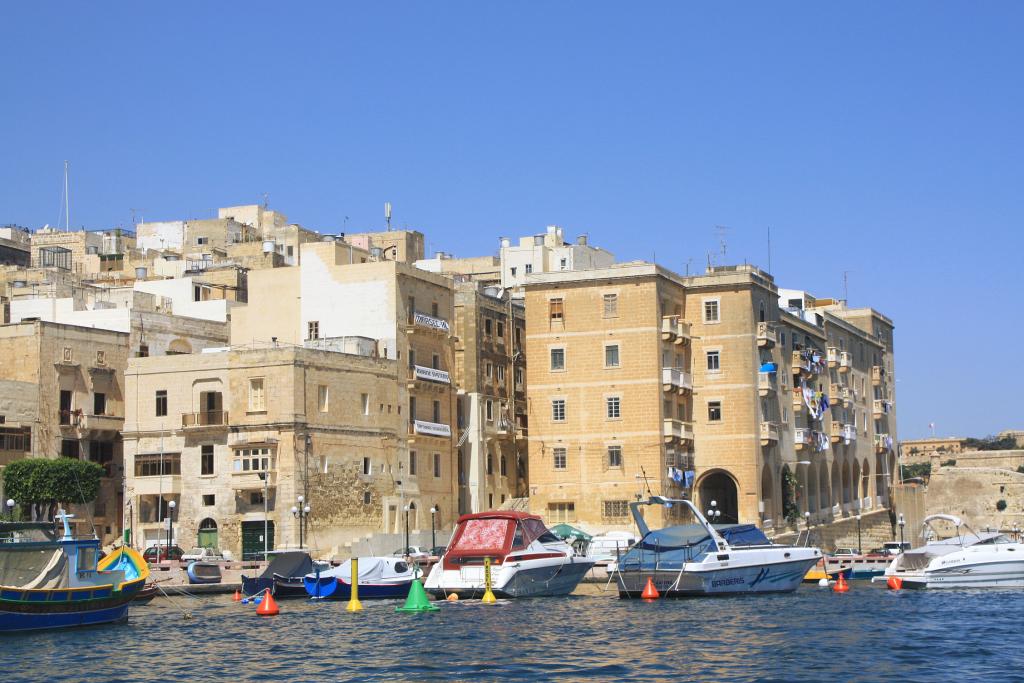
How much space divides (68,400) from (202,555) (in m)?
11.6

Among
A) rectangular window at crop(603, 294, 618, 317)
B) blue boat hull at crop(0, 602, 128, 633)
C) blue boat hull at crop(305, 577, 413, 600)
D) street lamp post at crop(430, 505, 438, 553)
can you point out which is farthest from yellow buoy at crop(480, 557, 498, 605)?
rectangular window at crop(603, 294, 618, 317)

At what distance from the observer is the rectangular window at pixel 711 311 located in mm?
81312

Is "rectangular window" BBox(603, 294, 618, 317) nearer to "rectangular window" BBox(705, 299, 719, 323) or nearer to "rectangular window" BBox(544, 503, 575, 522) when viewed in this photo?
"rectangular window" BBox(705, 299, 719, 323)

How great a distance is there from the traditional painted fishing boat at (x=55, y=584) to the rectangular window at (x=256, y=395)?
77.9ft

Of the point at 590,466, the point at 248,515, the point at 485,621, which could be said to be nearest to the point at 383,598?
the point at 485,621

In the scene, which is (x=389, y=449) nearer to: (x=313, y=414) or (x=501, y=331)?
(x=313, y=414)

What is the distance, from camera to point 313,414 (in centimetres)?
6956

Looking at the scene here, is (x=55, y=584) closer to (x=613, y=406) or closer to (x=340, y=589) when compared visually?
(x=340, y=589)

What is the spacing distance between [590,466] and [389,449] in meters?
11.3

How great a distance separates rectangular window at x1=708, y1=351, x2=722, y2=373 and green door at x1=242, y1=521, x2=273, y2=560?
25515 millimetres

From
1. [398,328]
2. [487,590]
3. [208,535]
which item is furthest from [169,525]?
[487,590]

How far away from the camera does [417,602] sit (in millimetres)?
48250

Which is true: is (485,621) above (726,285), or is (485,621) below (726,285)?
below

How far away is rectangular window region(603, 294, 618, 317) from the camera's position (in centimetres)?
7888
